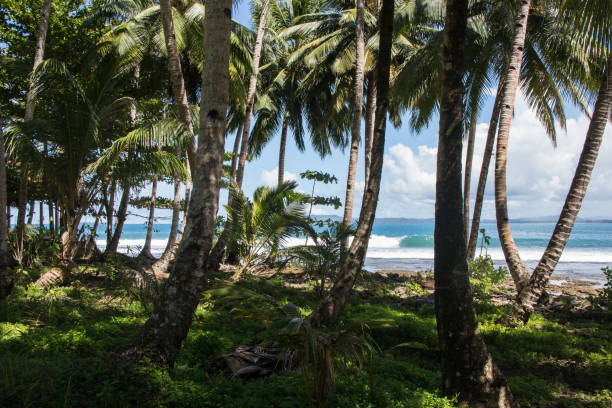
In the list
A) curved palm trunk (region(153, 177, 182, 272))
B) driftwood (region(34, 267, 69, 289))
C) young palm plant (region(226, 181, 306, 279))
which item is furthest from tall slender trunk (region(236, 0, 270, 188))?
driftwood (region(34, 267, 69, 289))

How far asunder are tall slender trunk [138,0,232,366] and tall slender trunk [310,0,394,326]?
2.22 m

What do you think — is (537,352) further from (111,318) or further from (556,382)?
(111,318)

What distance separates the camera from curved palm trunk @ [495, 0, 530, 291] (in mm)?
6473

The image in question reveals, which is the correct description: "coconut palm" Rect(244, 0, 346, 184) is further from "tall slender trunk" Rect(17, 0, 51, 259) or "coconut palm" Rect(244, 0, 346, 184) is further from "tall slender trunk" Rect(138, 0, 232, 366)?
"tall slender trunk" Rect(138, 0, 232, 366)

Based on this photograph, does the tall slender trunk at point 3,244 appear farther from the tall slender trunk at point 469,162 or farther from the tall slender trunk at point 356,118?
the tall slender trunk at point 469,162

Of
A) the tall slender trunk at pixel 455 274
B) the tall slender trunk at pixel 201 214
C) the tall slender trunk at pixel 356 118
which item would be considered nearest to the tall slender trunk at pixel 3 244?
the tall slender trunk at pixel 201 214

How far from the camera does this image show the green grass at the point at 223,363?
2600 mm

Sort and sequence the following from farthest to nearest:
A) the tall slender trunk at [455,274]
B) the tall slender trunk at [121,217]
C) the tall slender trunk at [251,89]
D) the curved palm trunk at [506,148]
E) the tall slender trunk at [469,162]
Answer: the tall slender trunk at [469,162] < the tall slender trunk at [251,89] < the tall slender trunk at [121,217] < the curved palm trunk at [506,148] < the tall slender trunk at [455,274]

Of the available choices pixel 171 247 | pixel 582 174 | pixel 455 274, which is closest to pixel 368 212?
pixel 455 274

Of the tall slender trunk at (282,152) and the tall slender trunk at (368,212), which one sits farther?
the tall slender trunk at (282,152)

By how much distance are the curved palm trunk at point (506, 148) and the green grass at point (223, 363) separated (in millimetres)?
968

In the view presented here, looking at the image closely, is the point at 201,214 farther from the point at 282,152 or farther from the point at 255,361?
the point at 282,152

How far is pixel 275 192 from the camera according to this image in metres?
8.41

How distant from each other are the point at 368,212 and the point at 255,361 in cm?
255
